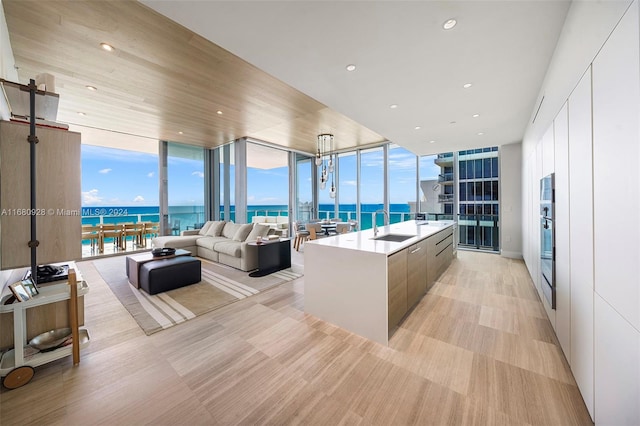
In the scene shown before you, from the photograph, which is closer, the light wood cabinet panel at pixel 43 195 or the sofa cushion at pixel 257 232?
the light wood cabinet panel at pixel 43 195

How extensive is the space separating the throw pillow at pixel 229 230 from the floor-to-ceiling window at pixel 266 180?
152 centimetres

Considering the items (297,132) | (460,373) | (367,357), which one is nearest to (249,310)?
(367,357)

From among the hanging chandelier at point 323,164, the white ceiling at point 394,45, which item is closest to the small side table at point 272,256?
the hanging chandelier at point 323,164

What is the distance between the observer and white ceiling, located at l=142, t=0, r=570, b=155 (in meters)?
1.59

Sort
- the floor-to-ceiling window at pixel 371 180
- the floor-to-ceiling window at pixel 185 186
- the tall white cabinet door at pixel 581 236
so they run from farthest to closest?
the floor-to-ceiling window at pixel 371 180 < the floor-to-ceiling window at pixel 185 186 < the tall white cabinet door at pixel 581 236

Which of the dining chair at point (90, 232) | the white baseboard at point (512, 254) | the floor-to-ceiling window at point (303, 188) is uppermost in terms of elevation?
the floor-to-ceiling window at point (303, 188)

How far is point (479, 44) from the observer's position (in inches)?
76.2

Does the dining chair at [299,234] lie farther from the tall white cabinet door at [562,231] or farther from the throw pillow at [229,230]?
the tall white cabinet door at [562,231]

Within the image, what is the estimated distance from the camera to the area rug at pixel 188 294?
260 centimetres

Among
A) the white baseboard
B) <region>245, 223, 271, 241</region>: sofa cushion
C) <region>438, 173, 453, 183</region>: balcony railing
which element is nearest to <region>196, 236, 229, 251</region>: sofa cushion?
<region>245, 223, 271, 241</region>: sofa cushion

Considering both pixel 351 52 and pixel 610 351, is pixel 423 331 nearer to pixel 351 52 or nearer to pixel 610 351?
pixel 610 351

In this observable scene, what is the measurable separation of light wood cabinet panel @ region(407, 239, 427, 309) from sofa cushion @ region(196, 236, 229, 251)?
400 centimetres

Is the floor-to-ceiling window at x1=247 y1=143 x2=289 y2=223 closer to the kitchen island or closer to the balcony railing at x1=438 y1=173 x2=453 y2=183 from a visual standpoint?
the balcony railing at x1=438 y1=173 x2=453 y2=183

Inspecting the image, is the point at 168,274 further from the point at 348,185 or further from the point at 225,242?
the point at 348,185
